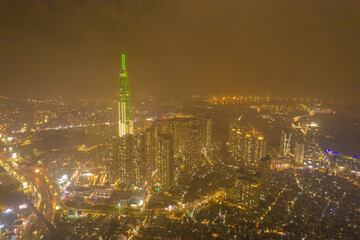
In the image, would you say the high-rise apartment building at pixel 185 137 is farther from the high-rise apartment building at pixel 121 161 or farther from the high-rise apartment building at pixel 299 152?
the high-rise apartment building at pixel 299 152

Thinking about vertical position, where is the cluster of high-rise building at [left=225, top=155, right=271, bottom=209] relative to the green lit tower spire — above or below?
below

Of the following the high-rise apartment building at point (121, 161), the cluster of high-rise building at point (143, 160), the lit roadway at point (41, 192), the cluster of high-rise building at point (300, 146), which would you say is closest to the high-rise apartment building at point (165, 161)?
the cluster of high-rise building at point (143, 160)

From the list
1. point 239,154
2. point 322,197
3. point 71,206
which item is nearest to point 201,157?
point 239,154

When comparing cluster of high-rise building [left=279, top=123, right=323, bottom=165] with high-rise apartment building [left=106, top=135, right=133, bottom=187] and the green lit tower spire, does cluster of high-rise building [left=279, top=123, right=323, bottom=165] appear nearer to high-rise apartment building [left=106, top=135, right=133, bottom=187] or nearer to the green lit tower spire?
high-rise apartment building [left=106, top=135, right=133, bottom=187]

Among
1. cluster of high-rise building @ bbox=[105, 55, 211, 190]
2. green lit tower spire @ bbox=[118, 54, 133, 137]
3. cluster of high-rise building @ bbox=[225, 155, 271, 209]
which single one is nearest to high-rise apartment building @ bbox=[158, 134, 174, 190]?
cluster of high-rise building @ bbox=[105, 55, 211, 190]

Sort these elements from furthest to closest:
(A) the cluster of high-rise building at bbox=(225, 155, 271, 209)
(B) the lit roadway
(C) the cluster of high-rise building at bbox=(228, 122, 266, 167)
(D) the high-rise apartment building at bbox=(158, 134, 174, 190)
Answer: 1. (C) the cluster of high-rise building at bbox=(228, 122, 266, 167)
2. (D) the high-rise apartment building at bbox=(158, 134, 174, 190)
3. (A) the cluster of high-rise building at bbox=(225, 155, 271, 209)
4. (B) the lit roadway

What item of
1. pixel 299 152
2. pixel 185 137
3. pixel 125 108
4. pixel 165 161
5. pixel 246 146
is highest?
pixel 125 108

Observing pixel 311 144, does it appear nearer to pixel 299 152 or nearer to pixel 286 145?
pixel 286 145

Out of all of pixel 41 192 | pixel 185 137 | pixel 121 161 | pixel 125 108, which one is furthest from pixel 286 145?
pixel 41 192

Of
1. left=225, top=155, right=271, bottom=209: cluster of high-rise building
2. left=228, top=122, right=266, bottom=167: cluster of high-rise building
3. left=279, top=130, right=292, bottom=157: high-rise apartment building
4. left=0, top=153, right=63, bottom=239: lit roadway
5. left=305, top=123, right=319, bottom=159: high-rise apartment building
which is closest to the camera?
left=0, top=153, right=63, bottom=239: lit roadway
